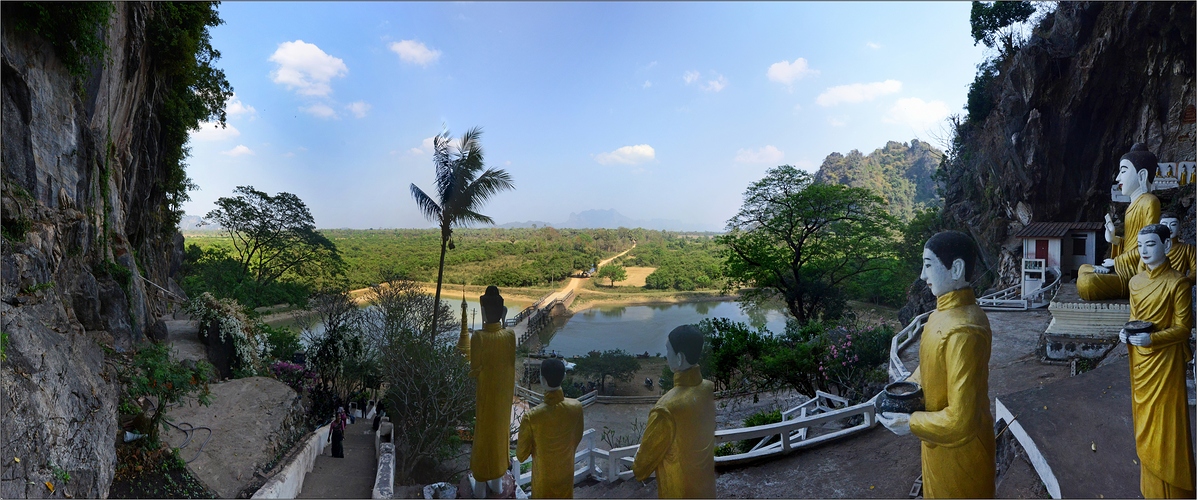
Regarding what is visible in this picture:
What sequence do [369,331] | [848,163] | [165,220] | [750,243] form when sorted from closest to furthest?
[369,331], [165,220], [750,243], [848,163]

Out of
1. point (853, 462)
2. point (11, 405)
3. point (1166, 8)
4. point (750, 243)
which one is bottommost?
point (853, 462)

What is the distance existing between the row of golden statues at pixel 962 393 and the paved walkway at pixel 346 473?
165 inches

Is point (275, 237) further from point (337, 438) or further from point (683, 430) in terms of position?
point (683, 430)

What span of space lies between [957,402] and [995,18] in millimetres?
16728

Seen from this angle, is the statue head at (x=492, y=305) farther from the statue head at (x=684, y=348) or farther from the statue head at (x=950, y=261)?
the statue head at (x=950, y=261)

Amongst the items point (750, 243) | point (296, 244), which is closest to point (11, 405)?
point (296, 244)

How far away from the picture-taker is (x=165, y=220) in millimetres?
11836

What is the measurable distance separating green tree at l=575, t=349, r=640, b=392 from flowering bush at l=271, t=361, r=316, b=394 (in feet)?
16.2

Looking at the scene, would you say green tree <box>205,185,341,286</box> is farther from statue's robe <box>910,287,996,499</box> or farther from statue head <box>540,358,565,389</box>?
statue's robe <box>910,287,996,499</box>

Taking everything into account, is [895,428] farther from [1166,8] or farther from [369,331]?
[1166,8]

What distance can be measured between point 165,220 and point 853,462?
46.9 feet

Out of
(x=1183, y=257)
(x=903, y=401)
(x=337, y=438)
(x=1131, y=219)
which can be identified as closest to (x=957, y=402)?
(x=903, y=401)

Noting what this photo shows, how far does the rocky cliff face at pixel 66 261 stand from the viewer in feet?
13.0

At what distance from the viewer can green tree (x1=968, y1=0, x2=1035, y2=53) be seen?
44.2ft
